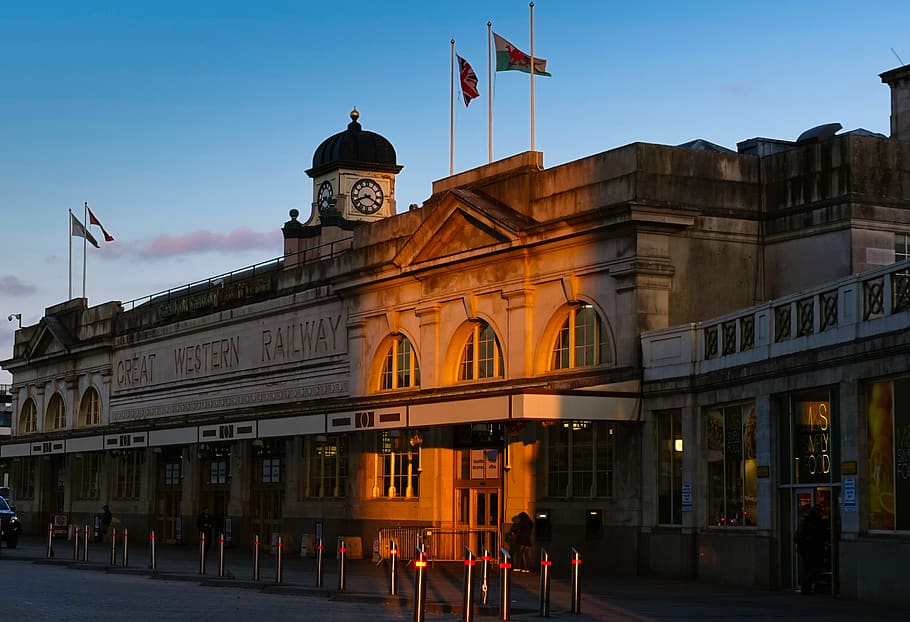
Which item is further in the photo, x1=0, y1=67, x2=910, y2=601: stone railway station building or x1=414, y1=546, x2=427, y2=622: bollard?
x1=0, y1=67, x2=910, y2=601: stone railway station building

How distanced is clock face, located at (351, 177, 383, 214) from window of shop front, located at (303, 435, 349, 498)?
1432 inches

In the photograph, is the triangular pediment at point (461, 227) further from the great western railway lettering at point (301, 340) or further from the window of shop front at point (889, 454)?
the window of shop front at point (889, 454)

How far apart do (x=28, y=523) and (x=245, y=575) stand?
134 feet

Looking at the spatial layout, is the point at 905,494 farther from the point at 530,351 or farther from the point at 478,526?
the point at 478,526

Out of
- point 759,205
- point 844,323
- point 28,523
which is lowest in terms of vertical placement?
point 28,523

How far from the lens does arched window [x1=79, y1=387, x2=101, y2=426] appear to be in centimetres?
6775

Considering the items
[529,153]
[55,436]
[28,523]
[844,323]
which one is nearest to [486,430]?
[529,153]

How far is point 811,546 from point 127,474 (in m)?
40.9

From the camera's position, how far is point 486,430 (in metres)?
41.8

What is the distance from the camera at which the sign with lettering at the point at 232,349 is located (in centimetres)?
5009

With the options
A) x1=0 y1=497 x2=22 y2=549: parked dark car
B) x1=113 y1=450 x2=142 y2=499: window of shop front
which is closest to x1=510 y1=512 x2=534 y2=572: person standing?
x1=0 y1=497 x2=22 y2=549: parked dark car

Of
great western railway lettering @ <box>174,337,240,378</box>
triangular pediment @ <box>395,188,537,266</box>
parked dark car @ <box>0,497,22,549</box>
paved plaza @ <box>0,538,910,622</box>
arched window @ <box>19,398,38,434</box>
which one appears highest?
triangular pediment @ <box>395,188,537,266</box>

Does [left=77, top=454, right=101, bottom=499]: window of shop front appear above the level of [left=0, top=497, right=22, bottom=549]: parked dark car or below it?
above

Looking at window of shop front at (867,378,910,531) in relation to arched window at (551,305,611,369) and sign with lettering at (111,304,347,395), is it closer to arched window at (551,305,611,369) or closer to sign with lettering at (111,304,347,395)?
arched window at (551,305,611,369)
